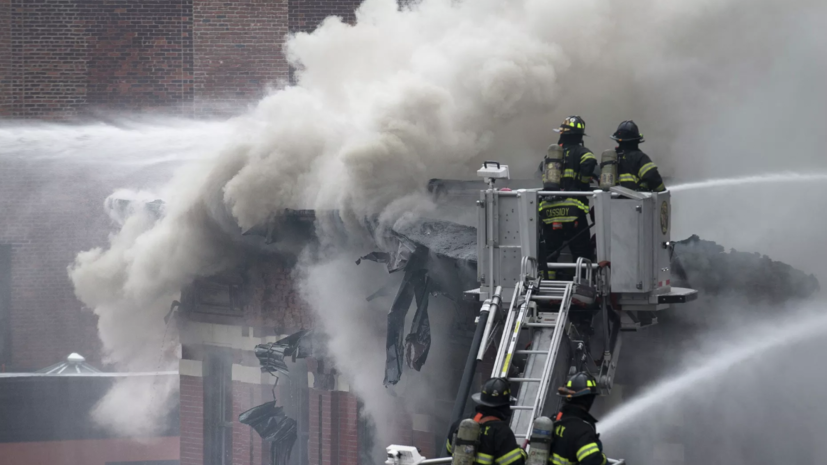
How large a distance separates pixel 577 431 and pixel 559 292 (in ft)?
6.94

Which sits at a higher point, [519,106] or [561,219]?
[519,106]

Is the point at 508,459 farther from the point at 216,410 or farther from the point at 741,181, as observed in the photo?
the point at 216,410

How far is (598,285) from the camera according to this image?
25.4ft

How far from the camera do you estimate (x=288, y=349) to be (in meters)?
12.8

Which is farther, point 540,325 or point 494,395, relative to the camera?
point 540,325

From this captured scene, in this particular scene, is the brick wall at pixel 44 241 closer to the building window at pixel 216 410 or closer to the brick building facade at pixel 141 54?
the brick building facade at pixel 141 54

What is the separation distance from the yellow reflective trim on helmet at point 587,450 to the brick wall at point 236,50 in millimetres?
16675

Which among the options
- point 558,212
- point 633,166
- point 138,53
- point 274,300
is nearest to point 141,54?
point 138,53

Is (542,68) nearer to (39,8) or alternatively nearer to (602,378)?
(602,378)

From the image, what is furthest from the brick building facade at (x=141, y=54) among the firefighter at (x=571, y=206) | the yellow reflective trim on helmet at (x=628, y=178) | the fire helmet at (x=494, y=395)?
the fire helmet at (x=494, y=395)

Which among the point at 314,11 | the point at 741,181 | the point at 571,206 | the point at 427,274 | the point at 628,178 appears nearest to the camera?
the point at 628,178

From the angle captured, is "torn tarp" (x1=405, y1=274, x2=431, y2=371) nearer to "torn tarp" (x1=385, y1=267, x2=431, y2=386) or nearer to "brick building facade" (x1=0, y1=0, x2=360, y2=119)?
"torn tarp" (x1=385, y1=267, x2=431, y2=386)

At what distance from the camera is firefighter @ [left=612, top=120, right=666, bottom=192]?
794 cm

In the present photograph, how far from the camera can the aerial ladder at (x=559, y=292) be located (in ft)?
23.4
